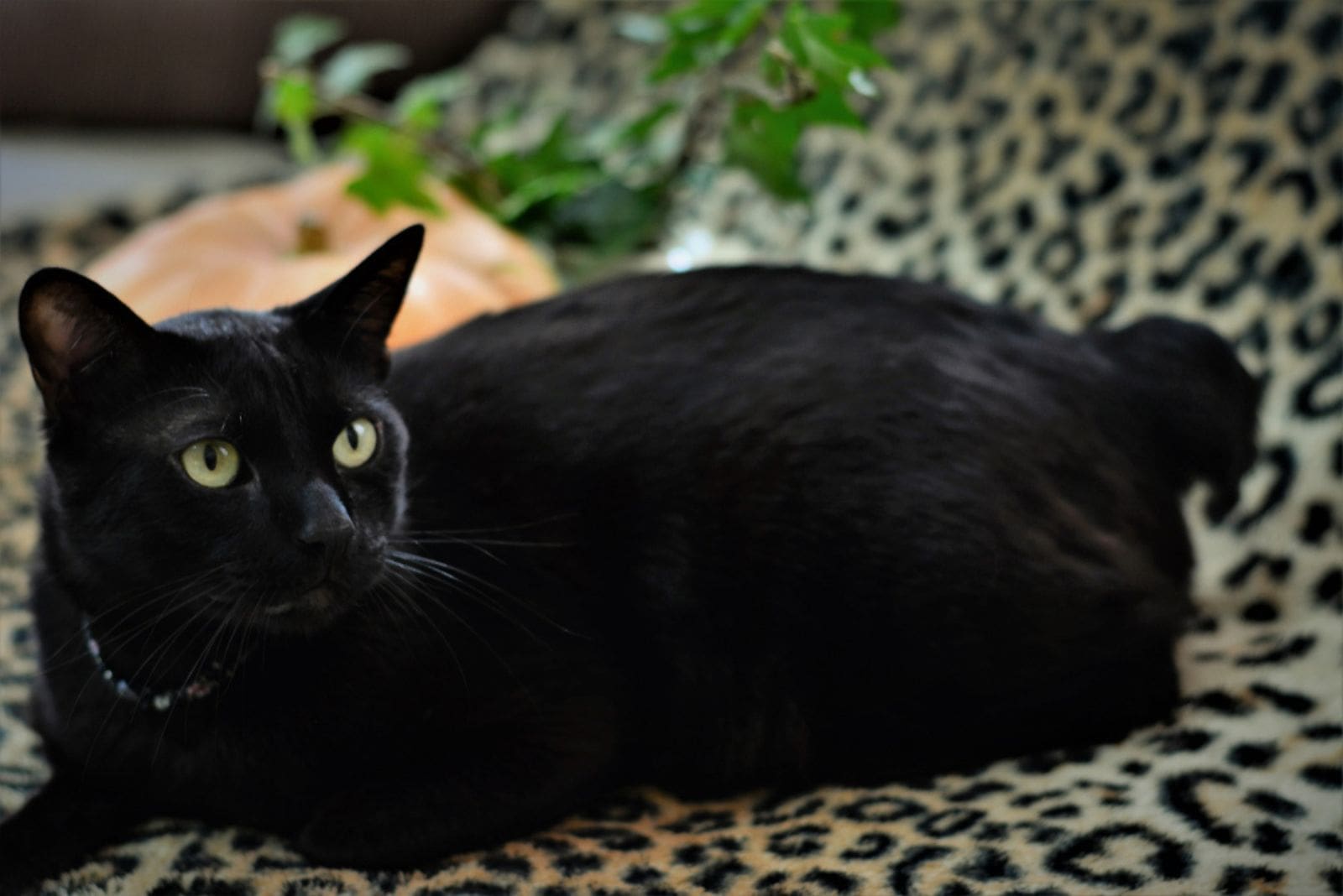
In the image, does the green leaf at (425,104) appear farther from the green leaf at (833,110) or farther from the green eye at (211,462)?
the green eye at (211,462)

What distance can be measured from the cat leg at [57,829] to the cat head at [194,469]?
201 millimetres

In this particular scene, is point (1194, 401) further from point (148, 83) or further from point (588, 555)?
point (148, 83)

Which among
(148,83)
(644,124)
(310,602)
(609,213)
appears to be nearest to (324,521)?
(310,602)

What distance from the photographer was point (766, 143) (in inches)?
58.8

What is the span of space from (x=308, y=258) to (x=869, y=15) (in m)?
0.77

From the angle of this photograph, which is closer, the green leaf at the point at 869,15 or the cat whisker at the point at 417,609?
the cat whisker at the point at 417,609

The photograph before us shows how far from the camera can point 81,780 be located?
993 millimetres

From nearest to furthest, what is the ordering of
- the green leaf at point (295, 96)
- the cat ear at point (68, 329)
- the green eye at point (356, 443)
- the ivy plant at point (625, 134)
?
the cat ear at point (68, 329), the green eye at point (356, 443), the ivy plant at point (625, 134), the green leaf at point (295, 96)

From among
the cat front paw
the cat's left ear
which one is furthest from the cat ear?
the cat front paw

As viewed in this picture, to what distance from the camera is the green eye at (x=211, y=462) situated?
0.84 m

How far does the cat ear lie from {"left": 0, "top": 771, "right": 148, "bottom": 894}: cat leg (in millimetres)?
344

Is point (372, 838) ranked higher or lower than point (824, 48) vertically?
lower

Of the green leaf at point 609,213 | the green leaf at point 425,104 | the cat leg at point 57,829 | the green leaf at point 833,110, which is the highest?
the green leaf at point 425,104

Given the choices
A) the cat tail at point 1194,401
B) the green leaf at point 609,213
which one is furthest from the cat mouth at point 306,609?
the green leaf at point 609,213
